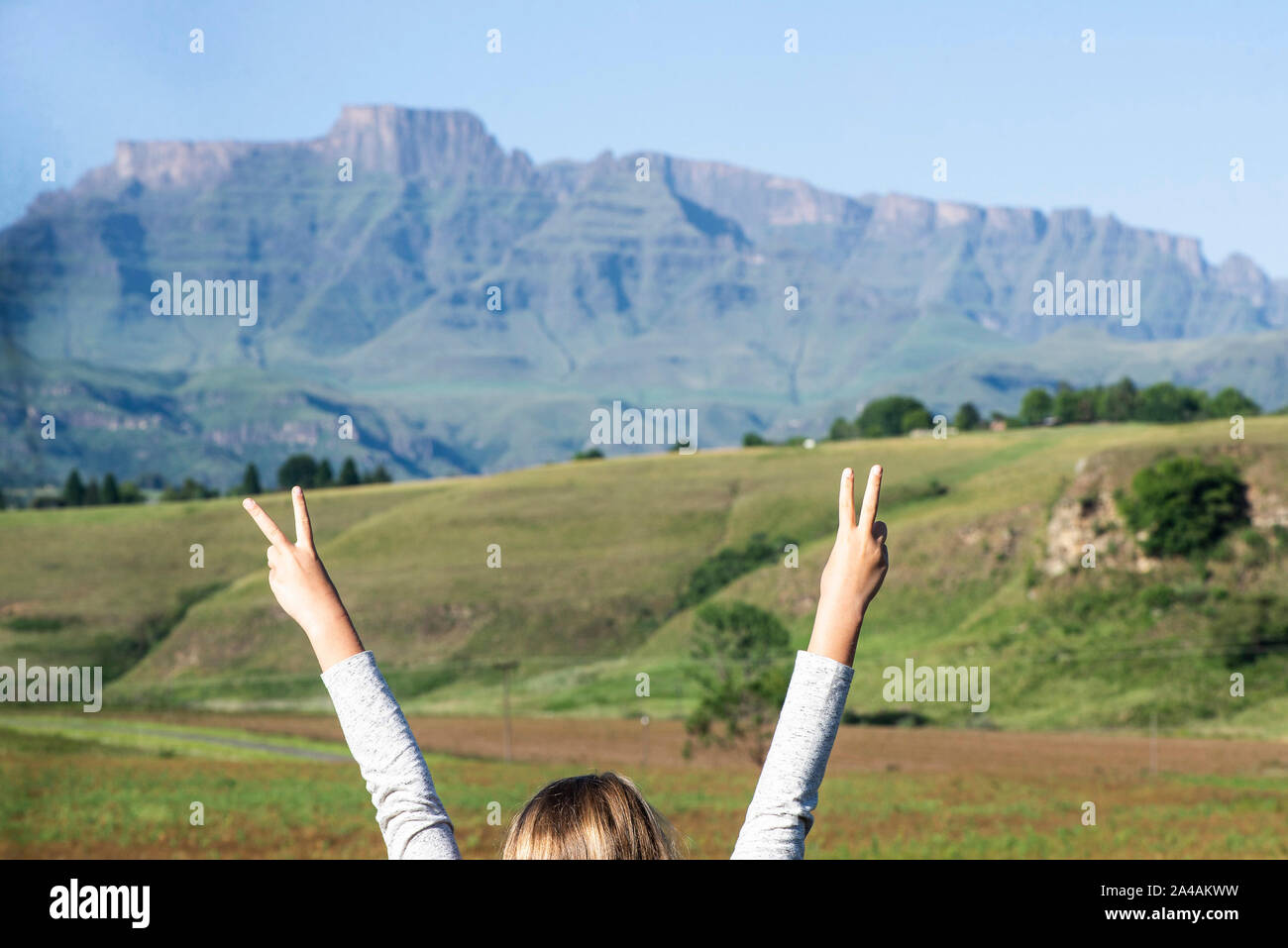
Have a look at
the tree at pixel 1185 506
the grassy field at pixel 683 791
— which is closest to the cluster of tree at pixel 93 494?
the grassy field at pixel 683 791

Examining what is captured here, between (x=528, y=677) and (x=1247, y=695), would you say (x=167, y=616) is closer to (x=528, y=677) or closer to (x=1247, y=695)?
(x=528, y=677)

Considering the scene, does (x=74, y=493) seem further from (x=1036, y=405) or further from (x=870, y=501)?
(x=870, y=501)

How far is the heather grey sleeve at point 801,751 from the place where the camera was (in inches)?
108

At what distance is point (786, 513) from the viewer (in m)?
119

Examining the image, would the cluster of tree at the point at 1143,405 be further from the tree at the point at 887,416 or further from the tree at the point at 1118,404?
the tree at the point at 887,416

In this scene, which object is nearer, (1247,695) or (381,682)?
(381,682)

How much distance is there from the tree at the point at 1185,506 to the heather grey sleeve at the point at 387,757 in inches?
3279

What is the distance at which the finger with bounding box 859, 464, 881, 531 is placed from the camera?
109 inches

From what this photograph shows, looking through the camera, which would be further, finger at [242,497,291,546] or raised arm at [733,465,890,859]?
finger at [242,497,291,546]

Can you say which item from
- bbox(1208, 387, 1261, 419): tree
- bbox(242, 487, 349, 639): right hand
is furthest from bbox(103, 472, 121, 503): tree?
bbox(242, 487, 349, 639): right hand

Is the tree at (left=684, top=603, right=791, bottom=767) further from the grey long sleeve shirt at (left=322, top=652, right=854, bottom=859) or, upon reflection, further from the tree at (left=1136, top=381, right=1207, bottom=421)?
the tree at (left=1136, top=381, right=1207, bottom=421)

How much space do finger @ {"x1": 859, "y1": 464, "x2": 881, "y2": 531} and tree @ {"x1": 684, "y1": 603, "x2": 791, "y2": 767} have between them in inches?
1972
